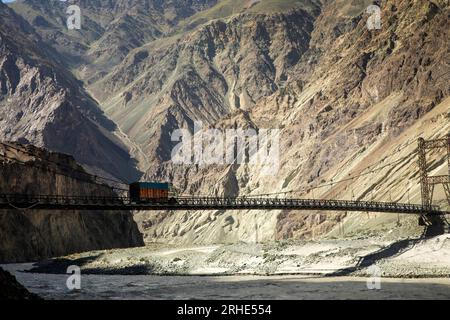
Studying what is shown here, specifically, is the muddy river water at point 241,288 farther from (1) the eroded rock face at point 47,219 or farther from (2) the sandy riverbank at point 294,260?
(1) the eroded rock face at point 47,219
